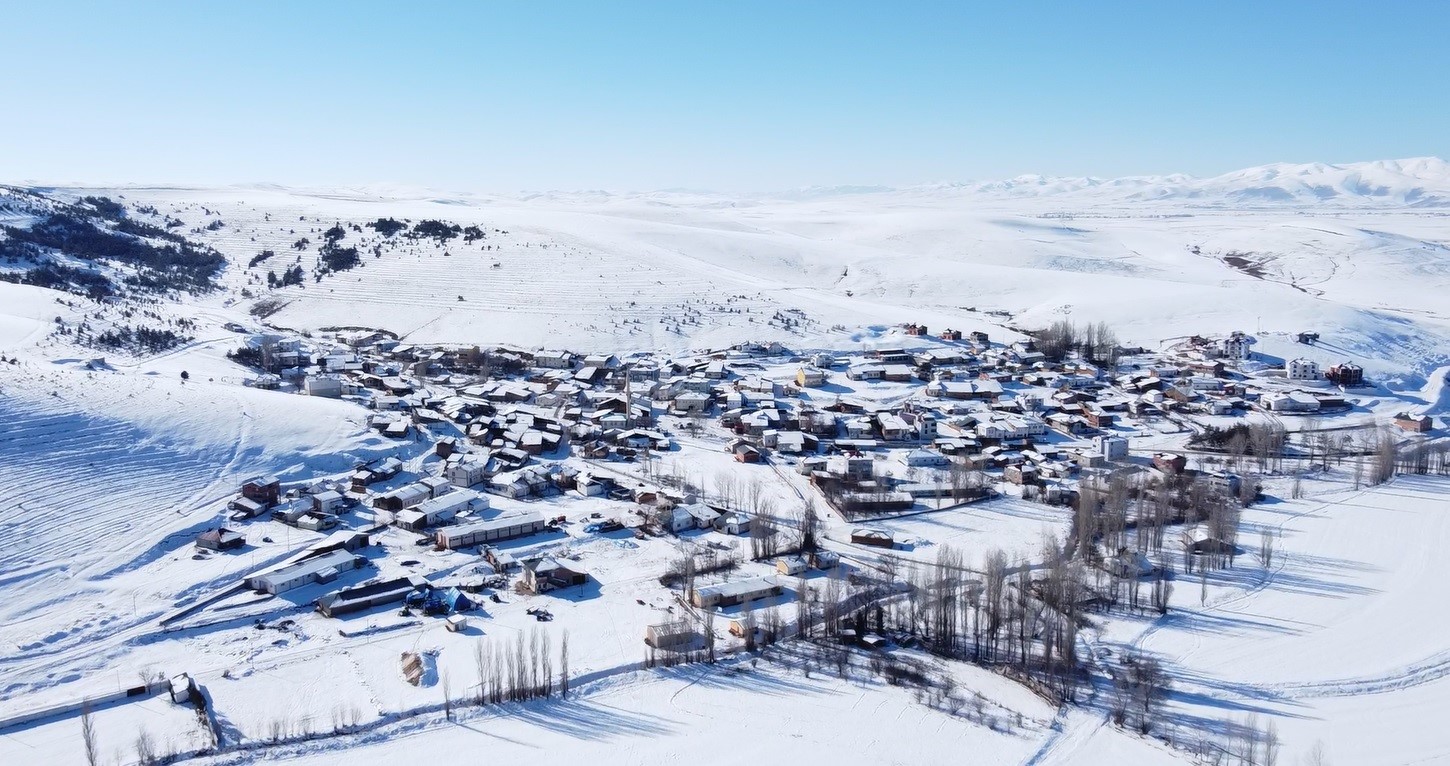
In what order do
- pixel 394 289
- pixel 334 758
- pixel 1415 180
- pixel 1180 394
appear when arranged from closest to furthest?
pixel 334 758, pixel 1180 394, pixel 394 289, pixel 1415 180

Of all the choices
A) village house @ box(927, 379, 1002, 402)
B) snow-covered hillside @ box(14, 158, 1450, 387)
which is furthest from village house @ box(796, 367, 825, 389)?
snow-covered hillside @ box(14, 158, 1450, 387)

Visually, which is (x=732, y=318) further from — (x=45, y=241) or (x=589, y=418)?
(x=45, y=241)

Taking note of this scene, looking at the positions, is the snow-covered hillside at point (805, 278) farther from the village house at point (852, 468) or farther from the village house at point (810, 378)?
the village house at point (852, 468)

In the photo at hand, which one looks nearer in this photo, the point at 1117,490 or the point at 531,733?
the point at 531,733

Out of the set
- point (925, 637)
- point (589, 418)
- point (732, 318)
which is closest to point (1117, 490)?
point (925, 637)

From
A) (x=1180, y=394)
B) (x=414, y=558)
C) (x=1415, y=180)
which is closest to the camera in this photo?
(x=414, y=558)

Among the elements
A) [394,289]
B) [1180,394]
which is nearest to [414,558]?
[1180,394]

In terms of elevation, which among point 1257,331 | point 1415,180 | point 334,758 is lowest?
point 334,758

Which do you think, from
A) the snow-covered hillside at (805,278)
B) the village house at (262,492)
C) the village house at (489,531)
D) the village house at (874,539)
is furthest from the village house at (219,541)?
the snow-covered hillside at (805,278)

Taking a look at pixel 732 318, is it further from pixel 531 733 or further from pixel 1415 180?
pixel 1415 180

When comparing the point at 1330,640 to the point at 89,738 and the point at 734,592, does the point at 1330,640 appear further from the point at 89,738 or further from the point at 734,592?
the point at 89,738

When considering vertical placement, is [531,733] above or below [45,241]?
below
